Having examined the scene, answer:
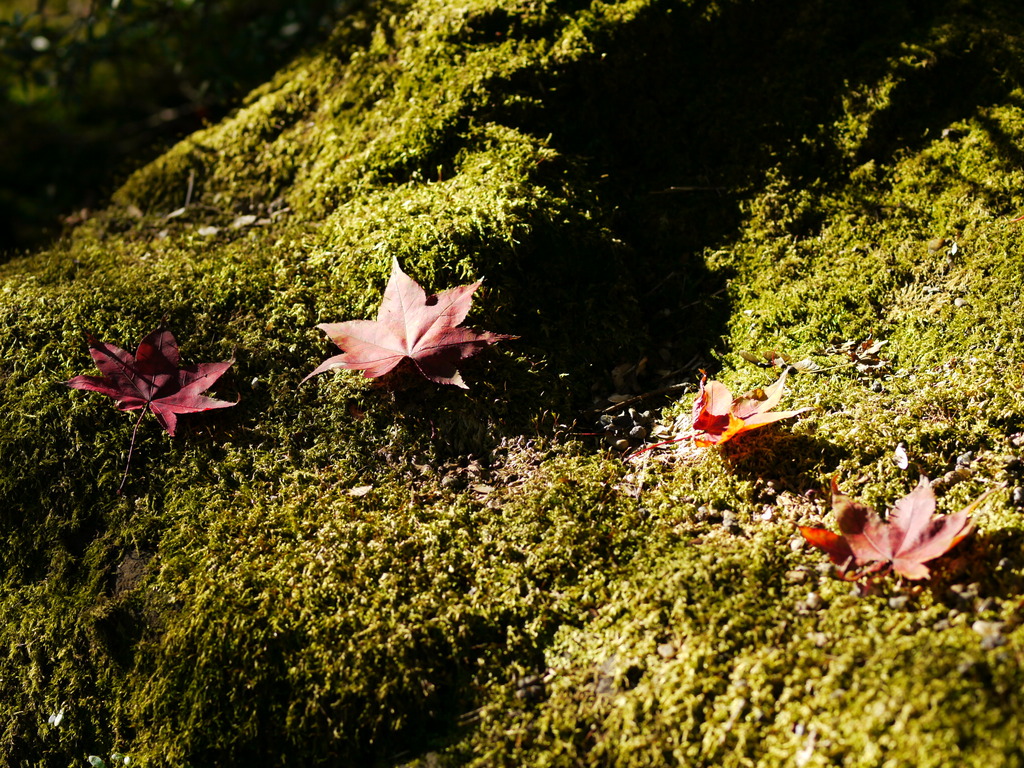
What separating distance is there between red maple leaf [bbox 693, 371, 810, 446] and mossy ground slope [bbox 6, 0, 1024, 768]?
0.10m

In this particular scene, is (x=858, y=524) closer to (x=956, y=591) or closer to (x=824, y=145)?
(x=956, y=591)

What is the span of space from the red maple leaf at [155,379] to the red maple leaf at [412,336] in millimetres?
462

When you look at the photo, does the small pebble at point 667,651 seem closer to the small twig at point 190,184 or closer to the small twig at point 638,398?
the small twig at point 638,398

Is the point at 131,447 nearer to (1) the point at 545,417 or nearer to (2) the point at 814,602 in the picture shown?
(1) the point at 545,417

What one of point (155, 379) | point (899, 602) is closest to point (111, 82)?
point (155, 379)

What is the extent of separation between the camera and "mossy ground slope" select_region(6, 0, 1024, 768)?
2.00 meters

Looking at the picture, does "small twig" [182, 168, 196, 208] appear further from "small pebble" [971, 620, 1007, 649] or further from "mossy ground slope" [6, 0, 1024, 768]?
"small pebble" [971, 620, 1007, 649]

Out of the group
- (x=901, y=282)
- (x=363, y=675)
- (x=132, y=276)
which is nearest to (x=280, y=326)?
(x=132, y=276)

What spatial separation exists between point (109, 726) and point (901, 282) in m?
3.23

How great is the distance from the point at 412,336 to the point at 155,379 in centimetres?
99

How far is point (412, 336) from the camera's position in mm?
2727

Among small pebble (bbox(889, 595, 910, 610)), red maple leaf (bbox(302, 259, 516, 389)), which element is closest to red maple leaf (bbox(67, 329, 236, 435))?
red maple leaf (bbox(302, 259, 516, 389))

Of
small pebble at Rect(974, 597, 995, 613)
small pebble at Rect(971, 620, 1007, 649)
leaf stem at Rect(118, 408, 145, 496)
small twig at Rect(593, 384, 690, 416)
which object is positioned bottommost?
leaf stem at Rect(118, 408, 145, 496)

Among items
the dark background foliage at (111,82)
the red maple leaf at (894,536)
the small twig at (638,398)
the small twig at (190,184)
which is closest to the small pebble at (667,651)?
the red maple leaf at (894,536)
